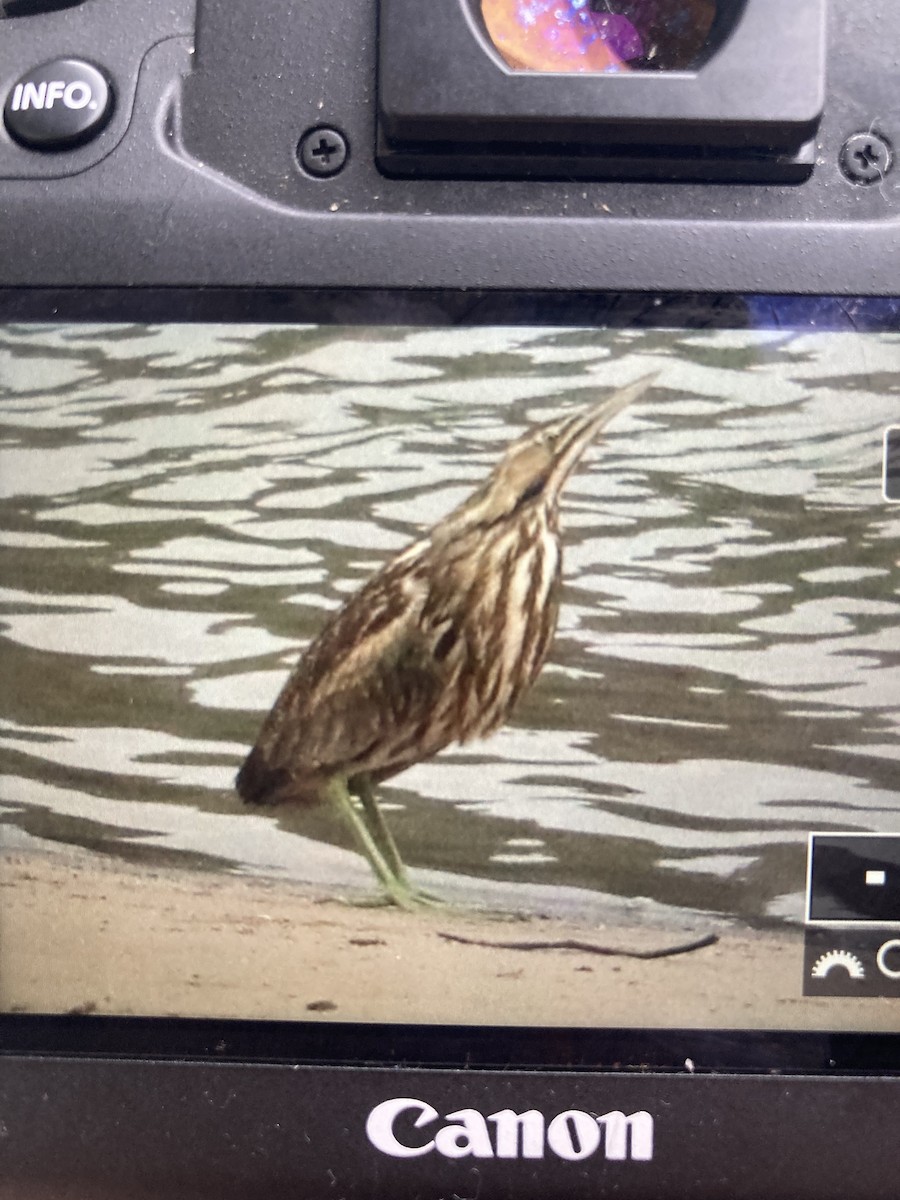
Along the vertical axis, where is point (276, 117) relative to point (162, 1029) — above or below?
above

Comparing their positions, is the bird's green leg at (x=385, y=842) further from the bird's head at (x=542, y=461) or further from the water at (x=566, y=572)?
the bird's head at (x=542, y=461)

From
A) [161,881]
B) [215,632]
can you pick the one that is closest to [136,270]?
[215,632]

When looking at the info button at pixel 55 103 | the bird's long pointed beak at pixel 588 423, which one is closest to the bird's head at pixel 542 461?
the bird's long pointed beak at pixel 588 423

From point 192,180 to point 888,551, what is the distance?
1.09 feet

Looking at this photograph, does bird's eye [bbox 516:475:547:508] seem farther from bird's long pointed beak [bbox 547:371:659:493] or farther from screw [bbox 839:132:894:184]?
screw [bbox 839:132:894:184]

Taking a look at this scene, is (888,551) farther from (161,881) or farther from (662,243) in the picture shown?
(161,881)

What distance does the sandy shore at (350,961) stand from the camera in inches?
19.8

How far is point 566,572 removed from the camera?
0.50 metres

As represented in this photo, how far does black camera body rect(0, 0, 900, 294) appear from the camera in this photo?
50 centimetres

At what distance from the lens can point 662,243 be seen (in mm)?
497

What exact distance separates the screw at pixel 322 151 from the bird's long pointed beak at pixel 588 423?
15 cm

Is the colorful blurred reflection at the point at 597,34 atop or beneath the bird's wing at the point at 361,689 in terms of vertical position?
atop

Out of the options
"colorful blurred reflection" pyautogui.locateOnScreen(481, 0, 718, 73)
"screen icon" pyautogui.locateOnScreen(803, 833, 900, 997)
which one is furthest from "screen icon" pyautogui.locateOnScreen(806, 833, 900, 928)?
"colorful blurred reflection" pyautogui.locateOnScreen(481, 0, 718, 73)

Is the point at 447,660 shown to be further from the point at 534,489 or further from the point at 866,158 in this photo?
the point at 866,158
